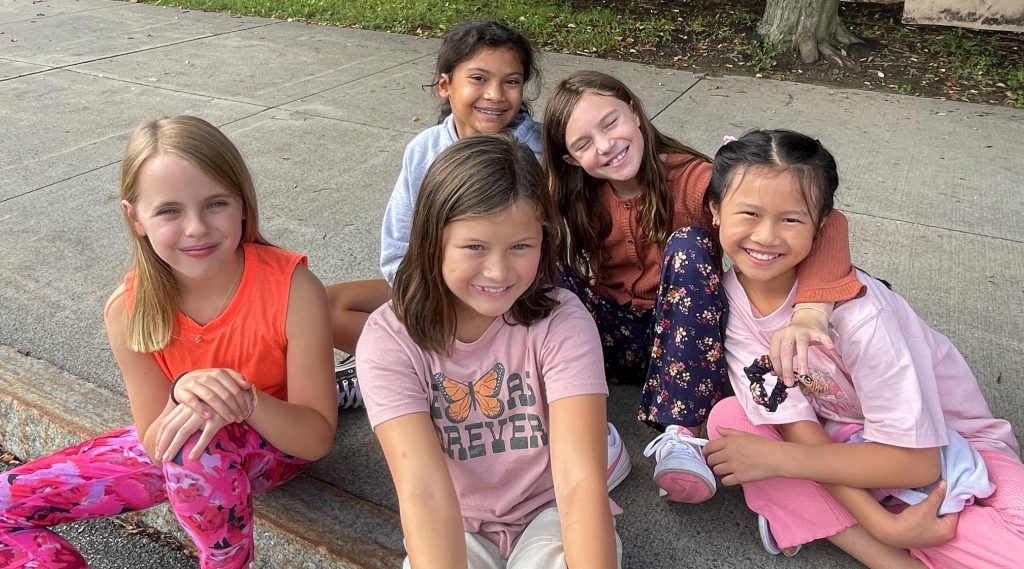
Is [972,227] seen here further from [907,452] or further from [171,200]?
[171,200]

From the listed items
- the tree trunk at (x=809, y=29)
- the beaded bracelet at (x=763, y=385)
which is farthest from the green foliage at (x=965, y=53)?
the beaded bracelet at (x=763, y=385)

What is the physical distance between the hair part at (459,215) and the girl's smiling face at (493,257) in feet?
0.06

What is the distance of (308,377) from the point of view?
1946 mm

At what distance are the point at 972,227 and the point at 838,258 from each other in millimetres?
2045

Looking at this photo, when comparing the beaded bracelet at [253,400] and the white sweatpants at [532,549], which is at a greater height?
the beaded bracelet at [253,400]

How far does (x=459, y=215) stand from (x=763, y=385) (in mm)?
874

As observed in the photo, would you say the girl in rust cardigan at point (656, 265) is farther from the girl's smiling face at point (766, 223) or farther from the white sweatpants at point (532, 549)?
the white sweatpants at point (532, 549)

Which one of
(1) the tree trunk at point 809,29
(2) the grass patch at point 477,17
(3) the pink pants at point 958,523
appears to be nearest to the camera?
(3) the pink pants at point 958,523

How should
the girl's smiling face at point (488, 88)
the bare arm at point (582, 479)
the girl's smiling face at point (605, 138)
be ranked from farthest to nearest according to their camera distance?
the girl's smiling face at point (488, 88), the girl's smiling face at point (605, 138), the bare arm at point (582, 479)

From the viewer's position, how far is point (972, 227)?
3.56m

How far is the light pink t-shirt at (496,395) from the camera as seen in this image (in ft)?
5.79

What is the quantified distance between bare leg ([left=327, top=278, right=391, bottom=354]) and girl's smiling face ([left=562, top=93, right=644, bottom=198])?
80 centimetres

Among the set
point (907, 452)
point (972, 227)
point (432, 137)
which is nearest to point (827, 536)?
point (907, 452)

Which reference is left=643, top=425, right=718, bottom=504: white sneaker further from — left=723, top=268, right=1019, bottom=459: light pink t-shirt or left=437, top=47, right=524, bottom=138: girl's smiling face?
left=437, top=47, right=524, bottom=138: girl's smiling face
